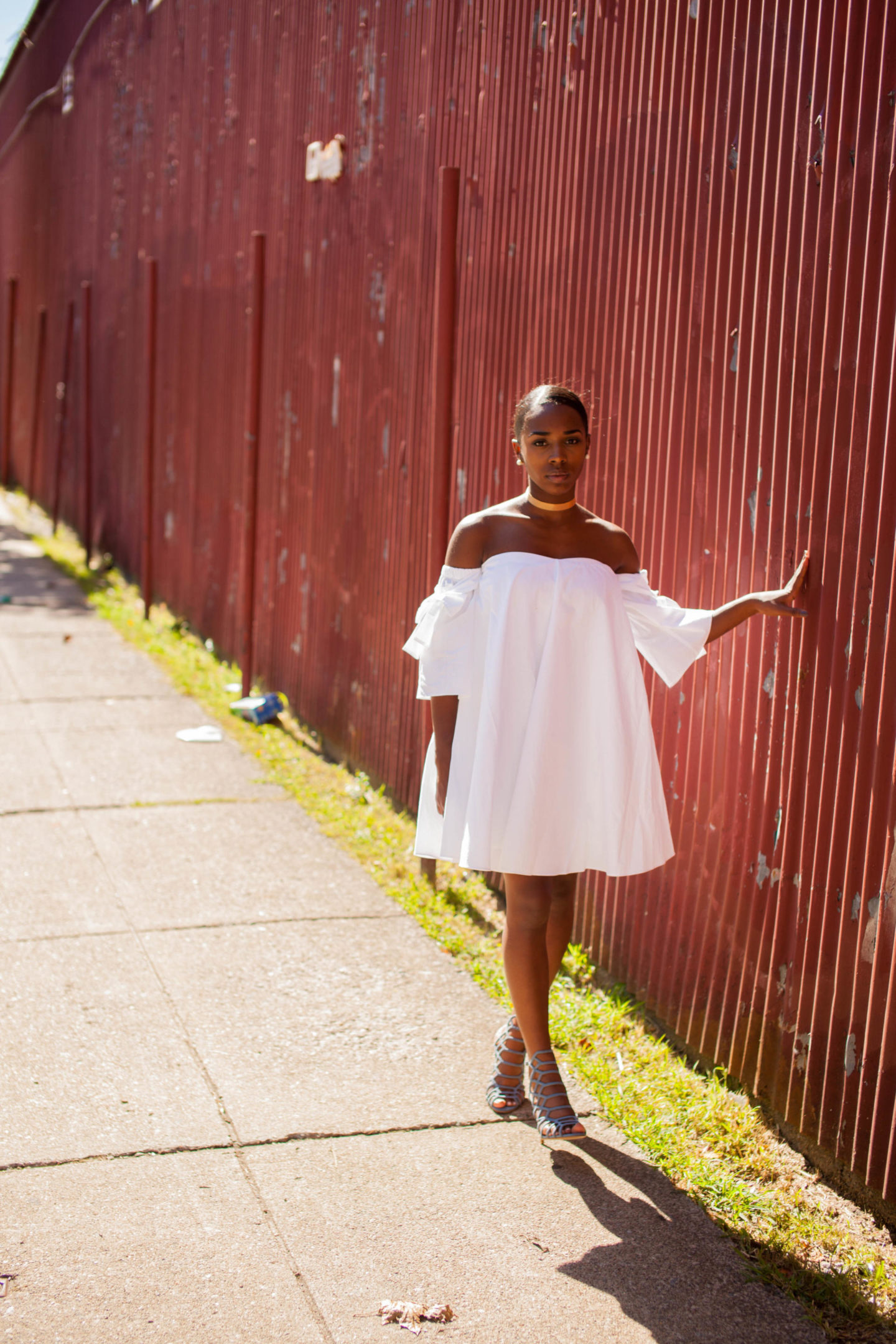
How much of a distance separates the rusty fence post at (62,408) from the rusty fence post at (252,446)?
22.8 ft

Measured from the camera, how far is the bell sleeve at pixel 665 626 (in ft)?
10.9

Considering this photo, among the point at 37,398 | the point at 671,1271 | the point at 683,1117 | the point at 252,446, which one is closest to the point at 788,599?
the point at 683,1117

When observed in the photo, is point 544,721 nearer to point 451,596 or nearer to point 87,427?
point 451,596

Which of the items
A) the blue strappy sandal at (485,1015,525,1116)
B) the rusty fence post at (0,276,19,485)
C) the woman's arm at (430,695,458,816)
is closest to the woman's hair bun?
the woman's arm at (430,695,458,816)

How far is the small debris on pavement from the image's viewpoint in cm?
698

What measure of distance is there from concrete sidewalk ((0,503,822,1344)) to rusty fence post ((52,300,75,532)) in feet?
31.8

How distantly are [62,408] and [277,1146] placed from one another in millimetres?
12645

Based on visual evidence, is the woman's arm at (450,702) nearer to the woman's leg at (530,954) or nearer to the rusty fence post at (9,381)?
the woman's leg at (530,954)

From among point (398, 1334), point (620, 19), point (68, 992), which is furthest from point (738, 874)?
point (620, 19)

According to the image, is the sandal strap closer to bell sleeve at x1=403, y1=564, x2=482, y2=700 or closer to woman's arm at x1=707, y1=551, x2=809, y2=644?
bell sleeve at x1=403, y1=564, x2=482, y2=700

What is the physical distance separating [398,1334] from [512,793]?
3.84 feet

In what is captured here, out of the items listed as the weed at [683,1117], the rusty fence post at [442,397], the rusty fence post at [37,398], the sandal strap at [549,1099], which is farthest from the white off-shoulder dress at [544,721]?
the rusty fence post at [37,398]

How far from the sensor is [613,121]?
13.6ft

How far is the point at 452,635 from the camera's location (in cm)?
329
